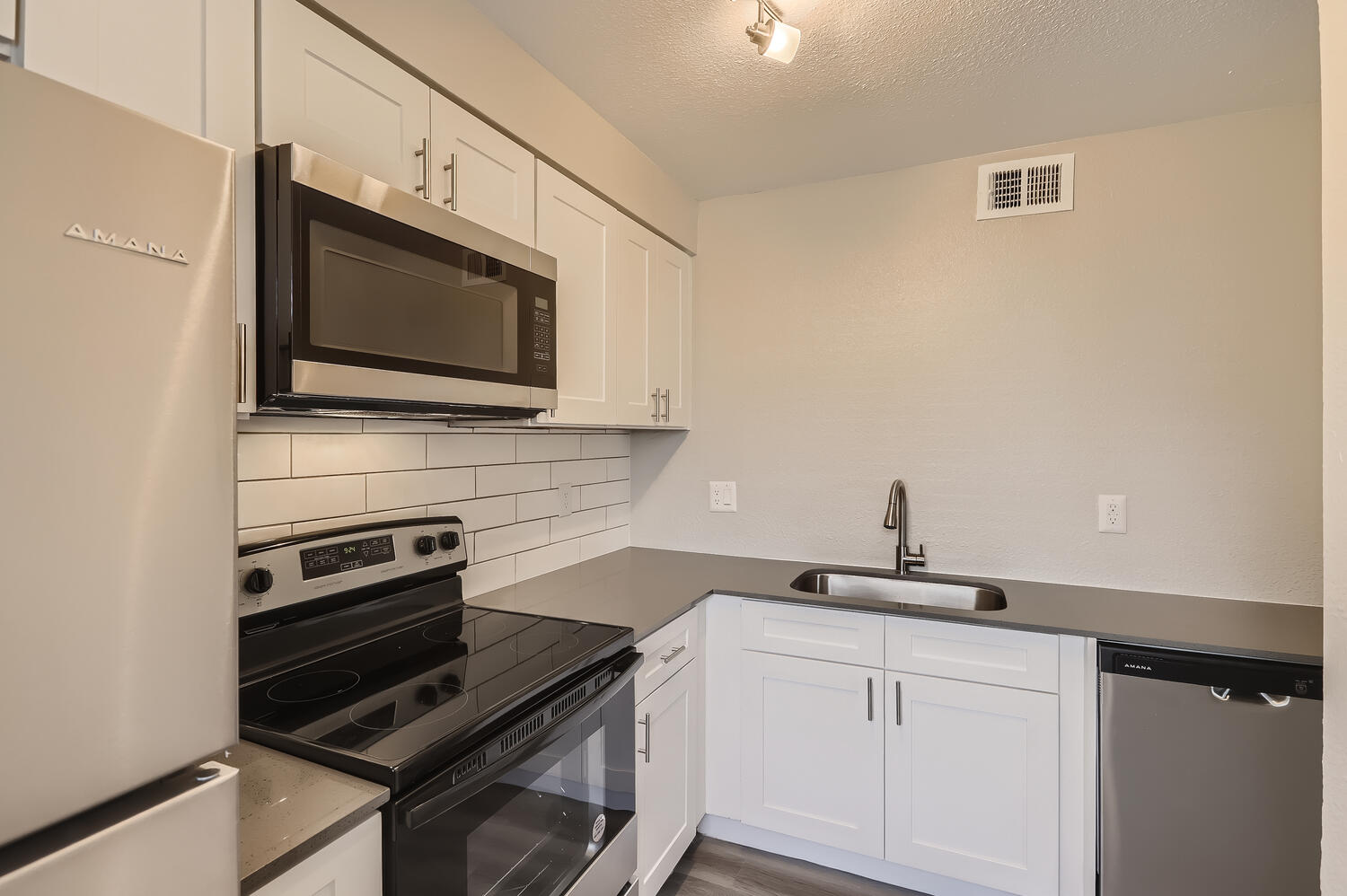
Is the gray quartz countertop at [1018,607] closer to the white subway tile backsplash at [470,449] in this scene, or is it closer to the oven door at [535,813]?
the oven door at [535,813]

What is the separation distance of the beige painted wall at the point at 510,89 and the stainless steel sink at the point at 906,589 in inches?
55.7

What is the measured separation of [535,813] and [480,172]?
4.48ft

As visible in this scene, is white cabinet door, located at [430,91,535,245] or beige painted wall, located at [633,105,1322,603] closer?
white cabinet door, located at [430,91,535,245]

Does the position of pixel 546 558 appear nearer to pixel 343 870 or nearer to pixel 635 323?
pixel 635 323

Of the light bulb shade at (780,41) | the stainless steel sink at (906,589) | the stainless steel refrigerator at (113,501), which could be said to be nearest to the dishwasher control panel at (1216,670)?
the stainless steel sink at (906,589)

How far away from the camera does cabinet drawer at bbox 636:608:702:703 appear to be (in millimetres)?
1700

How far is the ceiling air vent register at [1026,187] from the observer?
2152mm

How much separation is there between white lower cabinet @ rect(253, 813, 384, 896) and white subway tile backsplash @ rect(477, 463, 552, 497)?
1.14m

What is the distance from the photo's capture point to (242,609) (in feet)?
4.14

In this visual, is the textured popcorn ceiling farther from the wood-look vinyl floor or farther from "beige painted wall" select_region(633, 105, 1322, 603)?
the wood-look vinyl floor

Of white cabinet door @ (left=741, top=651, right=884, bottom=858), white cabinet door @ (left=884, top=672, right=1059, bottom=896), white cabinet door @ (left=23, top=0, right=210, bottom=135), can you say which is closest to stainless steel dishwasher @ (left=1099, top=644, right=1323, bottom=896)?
white cabinet door @ (left=884, top=672, right=1059, bottom=896)

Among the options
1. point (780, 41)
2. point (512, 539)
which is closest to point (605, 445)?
point (512, 539)

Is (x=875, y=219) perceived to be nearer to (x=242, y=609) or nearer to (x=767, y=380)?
(x=767, y=380)

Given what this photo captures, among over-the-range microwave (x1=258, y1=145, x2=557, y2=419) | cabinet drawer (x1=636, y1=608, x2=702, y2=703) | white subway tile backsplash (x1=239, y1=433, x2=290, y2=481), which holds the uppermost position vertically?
over-the-range microwave (x1=258, y1=145, x2=557, y2=419)
